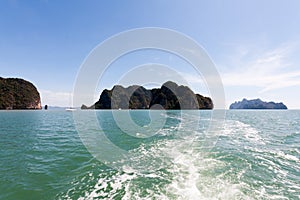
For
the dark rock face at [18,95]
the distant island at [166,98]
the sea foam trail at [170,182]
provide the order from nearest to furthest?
the sea foam trail at [170,182] → the dark rock face at [18,95] → the distant island at [166,98]

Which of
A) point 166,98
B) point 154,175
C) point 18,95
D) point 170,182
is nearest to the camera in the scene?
point 170,182

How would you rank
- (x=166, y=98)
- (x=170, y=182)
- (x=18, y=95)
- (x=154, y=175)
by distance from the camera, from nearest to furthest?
(x=170, y=182)
(x=154, y=175)
(x=18, y=95)
(x=166, y=98)

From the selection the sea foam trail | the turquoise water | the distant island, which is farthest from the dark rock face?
the sea foam trail

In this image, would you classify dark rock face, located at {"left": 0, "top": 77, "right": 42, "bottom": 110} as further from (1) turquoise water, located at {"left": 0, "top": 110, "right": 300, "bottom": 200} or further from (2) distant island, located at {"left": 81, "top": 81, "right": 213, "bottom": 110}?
(1) turquoise water, located at {"left": 0, "top": 110, "right": 300, "bottom": 200}

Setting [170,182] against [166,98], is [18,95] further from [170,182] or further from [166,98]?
[170,182]

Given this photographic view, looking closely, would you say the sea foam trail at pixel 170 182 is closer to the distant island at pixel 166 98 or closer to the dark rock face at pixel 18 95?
the distant island at pixel 166 98

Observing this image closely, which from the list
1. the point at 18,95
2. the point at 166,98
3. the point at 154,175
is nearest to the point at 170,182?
the point at 154,175

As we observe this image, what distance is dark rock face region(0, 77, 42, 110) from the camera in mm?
122650

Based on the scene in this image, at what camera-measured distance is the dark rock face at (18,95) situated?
12265 cm

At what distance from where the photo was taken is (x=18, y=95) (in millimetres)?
133875

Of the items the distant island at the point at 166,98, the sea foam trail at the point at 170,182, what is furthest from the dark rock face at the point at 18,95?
the sea foam trail at the point at 170,182

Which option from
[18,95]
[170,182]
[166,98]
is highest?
[18,95]

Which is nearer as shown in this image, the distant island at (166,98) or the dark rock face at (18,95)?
the dark rock face at (18,95)

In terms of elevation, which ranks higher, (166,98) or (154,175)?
(166,98)
